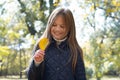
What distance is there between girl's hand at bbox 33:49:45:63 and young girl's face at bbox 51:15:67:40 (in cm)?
30

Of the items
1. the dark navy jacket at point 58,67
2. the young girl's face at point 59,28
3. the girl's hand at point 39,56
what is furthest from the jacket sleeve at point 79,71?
the girl's hand at point 39,56

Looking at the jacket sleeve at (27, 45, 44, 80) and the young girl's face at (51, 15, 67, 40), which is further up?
the young girl's face at (51, 15, 67, 40)

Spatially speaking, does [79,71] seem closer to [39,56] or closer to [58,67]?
[58,67]

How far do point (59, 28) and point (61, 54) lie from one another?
21cm

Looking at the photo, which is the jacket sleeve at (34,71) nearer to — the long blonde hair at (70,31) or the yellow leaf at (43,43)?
the yellow leaf at (43,43)

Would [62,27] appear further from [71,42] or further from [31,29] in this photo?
[31,29]

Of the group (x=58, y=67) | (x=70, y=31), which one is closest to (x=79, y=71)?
(x=58, y=67)

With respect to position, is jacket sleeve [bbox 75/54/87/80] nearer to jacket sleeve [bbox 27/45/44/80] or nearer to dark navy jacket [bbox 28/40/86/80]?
dark navy jacket [bbox 28/40/86/80]

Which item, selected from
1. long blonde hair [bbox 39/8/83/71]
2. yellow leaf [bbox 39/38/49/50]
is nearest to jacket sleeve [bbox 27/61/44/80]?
yellow leaf [bbox 39/38/49/50]

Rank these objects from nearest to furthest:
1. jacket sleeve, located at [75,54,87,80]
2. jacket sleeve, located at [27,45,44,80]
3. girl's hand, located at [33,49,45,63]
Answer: girl's hand, located at [33,49,45,63], jacket sleeve, located at [27,45,44,80], jacket sleeve, located at [75,54,87,80]

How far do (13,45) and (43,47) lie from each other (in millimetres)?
36325

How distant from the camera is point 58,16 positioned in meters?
2.89

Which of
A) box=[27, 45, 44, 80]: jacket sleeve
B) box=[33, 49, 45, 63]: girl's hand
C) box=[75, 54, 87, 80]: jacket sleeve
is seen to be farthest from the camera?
box=[75, 54, 87, 80]: jacket sleeve

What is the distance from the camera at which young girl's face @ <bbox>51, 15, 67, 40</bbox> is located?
2.87 meters
